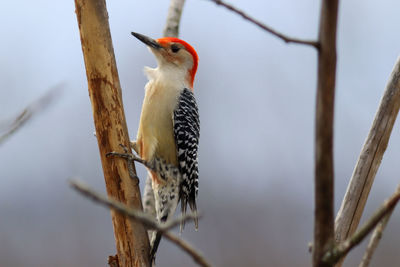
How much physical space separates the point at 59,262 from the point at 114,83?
469 centimetres

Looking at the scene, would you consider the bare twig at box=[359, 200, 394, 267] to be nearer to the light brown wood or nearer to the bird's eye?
the light brown wood

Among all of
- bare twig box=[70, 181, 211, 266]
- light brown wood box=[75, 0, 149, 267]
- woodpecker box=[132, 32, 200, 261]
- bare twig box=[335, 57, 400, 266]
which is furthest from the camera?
woodpecker box=[132, 32, 200, 261]

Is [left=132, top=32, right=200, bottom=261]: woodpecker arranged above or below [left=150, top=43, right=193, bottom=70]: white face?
below

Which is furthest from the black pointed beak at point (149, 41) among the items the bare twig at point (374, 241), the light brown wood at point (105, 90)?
the bare twig at point (374, 241)

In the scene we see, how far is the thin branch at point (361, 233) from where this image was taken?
4.19ft

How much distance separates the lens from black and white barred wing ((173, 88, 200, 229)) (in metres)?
4.13

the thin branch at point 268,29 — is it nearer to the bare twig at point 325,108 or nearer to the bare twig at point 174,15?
the bare twig at point 325,108

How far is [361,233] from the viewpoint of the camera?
129 centimetres

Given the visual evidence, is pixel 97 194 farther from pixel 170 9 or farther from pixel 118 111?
pixel 170 9

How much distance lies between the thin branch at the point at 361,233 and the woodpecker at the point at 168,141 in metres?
2.73

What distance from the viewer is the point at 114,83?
9.89 ft

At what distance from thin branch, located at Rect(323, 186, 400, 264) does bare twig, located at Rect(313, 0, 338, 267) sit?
2 centimetres

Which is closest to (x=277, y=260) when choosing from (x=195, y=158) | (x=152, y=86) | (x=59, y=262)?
(x=59, y=262)

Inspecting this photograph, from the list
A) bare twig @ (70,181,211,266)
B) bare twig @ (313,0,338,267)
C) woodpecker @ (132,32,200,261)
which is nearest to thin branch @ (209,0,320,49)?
bare twig @ (313,0,338,267)
